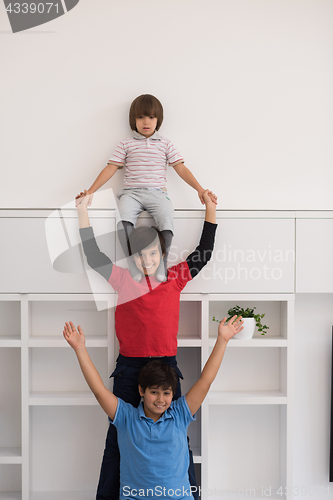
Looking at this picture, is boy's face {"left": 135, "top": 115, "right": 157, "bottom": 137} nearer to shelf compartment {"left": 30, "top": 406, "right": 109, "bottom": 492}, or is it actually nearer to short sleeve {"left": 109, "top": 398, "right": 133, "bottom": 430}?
short sleeve {"left": 109, "top": 398, "right": 133, "bottom": 430}

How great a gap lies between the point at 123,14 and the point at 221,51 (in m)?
0.47

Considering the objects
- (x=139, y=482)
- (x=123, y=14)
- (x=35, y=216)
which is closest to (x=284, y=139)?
(x=123, y=14)

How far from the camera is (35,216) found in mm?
1691

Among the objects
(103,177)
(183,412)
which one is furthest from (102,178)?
(183,412)

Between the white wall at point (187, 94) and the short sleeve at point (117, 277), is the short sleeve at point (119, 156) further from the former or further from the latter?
the short sleeve at point (117, 277)

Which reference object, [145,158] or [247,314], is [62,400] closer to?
[247,314]

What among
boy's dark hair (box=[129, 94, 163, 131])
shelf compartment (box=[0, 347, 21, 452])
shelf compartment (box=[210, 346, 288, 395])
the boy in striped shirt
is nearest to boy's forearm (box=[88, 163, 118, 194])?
the boy in striped shirt

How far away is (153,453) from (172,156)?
46.1 inches

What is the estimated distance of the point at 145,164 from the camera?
1.80 m

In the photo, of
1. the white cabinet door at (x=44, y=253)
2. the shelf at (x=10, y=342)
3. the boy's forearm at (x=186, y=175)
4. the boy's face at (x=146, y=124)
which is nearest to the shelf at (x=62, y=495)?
the shelf at (x=10, y=342)

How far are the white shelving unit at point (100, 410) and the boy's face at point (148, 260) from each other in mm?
254

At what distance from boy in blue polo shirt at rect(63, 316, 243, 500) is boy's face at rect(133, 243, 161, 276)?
13.3 inches

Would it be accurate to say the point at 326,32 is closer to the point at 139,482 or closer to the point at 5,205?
the point at 5,205

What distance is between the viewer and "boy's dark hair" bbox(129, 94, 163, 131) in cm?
177
